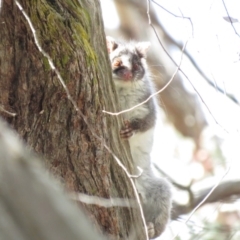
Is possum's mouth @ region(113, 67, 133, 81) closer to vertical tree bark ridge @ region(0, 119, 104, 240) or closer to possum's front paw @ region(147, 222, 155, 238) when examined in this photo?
possum's front paw @ region(147, 222, 155, 238)

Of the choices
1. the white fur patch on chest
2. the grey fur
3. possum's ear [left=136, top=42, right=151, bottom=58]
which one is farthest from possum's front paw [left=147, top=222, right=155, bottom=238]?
possum's ear [left=136, top=42, right=151, bottom=58]

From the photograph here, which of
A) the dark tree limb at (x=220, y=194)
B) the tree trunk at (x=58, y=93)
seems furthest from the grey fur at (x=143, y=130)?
the tree trunk at (x=58, y=93)

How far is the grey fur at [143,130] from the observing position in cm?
473

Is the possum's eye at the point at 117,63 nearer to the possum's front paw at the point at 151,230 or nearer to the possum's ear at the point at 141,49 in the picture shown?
the possum's ear at the point at 141,49

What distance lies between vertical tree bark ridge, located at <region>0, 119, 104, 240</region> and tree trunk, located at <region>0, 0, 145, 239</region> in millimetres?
1782

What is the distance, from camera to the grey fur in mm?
4734

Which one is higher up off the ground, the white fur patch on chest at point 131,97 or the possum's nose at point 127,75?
the possum's nose at point 127,75

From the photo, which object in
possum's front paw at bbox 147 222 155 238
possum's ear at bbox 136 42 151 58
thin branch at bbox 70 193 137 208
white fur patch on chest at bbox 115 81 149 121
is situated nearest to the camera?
thin branch at bbox 70 193 137 208

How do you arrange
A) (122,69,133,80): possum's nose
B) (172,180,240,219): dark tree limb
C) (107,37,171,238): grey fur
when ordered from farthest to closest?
(172,180,240,219): dark tree limb → (122,69,133,80): possum's nose → (107,37,171,238): grey fur

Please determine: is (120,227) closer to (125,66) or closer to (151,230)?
(151,230)

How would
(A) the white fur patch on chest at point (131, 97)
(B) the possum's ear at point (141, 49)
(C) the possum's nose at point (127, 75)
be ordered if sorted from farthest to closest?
(B) the possum's ear at point (141, 49) → (C) the possum's nose at point (127, 75) → (A) the white fur patch on chest at point (131, 97)

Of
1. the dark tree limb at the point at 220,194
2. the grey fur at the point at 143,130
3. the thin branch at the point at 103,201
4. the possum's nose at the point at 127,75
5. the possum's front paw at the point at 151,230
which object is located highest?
the thin branch at the point at 103,201

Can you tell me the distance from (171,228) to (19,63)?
2862 mm

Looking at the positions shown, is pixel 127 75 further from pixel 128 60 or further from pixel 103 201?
pixel 103 201
